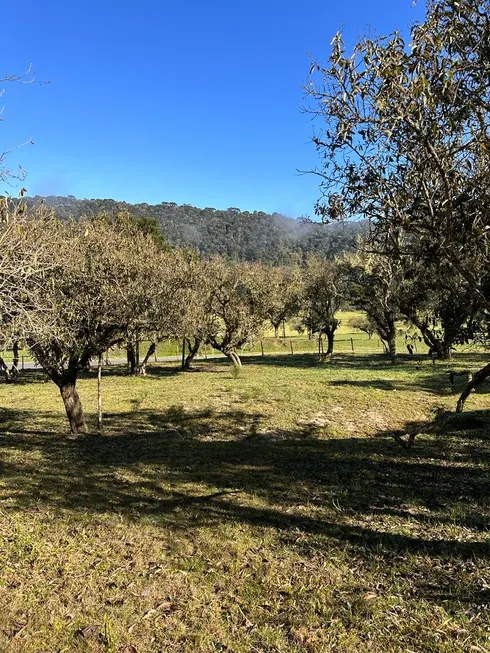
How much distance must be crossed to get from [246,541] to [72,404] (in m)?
9.11

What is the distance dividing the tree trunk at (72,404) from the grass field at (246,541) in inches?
17.7

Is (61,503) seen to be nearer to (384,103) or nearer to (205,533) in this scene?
(205,533)

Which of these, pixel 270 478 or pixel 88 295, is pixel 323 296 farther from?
pixel 270 478

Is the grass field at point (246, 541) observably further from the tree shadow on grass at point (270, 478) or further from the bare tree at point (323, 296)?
the bare tree at point (323, 296)

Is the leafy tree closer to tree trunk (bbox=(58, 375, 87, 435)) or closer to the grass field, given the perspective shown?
tree trunk (bbox=(58, 375, 87, 435))

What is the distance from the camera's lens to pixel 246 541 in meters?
6.31

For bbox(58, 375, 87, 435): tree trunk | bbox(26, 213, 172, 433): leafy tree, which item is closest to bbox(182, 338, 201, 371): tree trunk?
bbox(58, 375, 87, 435): tree trunk

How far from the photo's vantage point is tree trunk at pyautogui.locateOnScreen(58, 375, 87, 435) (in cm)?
1324

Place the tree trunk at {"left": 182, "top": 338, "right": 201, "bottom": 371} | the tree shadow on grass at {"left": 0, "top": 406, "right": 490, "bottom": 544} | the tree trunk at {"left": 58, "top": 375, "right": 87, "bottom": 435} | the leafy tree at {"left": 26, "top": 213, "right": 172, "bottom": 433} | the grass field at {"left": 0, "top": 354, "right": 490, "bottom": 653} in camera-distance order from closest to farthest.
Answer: the grass field at {"left": 0, "top": 354, "right": 490, "bottom": 653} < the tree shadow on grass at {"left": 0, "top": 406, "right": 490, "bottom": 544} < the leafy tree at {"left": 26, "top": 213, "right": 172, "bottom": 433} < the tree trunk at {"left": 58, "top": 375, "right": 87, "bottom": 435} < the tree trunk at {"left": 182, "top": 338, "right": 201, "bottom": 371}

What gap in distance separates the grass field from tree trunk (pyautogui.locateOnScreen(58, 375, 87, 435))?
17.7 inches

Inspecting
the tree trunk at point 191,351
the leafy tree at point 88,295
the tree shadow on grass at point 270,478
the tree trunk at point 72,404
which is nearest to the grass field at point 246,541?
the tree shadow on grass at point 270,478

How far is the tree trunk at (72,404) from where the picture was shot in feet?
43.4

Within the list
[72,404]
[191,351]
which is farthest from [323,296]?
[72,404]

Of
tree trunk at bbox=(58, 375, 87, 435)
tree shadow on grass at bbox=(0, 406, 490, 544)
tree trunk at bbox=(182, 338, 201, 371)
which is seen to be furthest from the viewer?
tree trunk at bbox=(182, 338, 201, 371)
